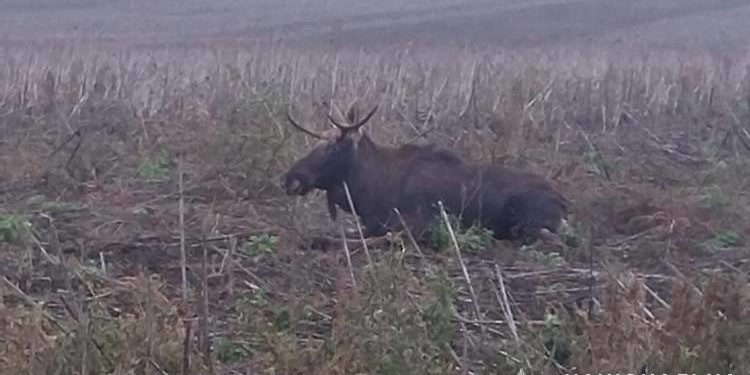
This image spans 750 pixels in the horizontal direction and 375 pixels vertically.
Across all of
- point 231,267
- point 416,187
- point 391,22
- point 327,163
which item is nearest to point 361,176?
point 327,163

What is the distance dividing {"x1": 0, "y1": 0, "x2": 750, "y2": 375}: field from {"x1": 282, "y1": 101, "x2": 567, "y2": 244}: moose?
0.31 meters

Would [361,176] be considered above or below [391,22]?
above

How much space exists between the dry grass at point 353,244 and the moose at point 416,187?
0.28m

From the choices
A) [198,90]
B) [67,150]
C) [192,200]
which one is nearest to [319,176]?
[192,200]

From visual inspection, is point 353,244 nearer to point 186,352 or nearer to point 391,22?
point 186,352

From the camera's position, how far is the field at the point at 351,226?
6.91 metres

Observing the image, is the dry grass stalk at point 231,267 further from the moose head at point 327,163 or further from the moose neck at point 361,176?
the moose neck at point 361,176

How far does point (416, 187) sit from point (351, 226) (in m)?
0.55

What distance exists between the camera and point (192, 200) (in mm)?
12195

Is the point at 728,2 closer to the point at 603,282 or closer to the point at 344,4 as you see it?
the point at 344,4

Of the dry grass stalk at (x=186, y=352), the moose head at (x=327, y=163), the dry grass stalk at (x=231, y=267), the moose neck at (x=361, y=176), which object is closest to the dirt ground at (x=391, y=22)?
the moose neck at (x=361, y=176)

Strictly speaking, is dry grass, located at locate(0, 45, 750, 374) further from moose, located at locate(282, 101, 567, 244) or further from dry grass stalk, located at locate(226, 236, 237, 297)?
moose, located at locate(282, 101, 567, 244)

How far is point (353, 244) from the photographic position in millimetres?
10617

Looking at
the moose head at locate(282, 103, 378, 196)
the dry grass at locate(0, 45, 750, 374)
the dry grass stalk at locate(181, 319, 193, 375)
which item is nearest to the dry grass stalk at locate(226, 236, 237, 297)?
the dry grass at locate(0, 45, 750, 374)
